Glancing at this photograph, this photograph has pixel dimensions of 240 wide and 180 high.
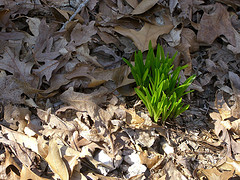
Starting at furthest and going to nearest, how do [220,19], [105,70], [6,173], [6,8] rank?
[220,19] < [6,8] < [105,70] < [6,173]

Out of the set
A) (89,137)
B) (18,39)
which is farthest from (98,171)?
(18,39)

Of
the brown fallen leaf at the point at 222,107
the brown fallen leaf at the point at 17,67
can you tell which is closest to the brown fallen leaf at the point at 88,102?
the brown fallen leaf at the point at 17,67

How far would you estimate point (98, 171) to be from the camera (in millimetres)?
1355

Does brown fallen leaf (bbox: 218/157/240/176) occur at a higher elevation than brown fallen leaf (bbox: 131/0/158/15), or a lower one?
lower

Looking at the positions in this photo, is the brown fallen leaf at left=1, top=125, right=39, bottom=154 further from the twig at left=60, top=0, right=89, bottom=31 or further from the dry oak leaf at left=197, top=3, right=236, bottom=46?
the dry oak leaf at left=197, top=3, right=236, bottom=46

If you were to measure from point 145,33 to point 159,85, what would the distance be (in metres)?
0.60

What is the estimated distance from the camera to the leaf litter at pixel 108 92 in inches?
54.8

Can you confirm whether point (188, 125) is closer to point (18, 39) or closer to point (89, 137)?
point (89, 137)

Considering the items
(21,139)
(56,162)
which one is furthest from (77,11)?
(56,162)

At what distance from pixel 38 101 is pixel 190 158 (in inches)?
A: 40.1

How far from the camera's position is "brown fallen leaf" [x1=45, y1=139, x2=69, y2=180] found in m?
1.27

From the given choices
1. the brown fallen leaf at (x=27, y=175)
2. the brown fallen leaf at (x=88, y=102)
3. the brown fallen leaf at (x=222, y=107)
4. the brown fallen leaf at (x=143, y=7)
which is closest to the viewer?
the brown fallen leaf at (x=27, y=175)

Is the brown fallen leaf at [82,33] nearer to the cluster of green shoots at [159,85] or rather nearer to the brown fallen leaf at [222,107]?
the cluster of green shoots at [159,85]

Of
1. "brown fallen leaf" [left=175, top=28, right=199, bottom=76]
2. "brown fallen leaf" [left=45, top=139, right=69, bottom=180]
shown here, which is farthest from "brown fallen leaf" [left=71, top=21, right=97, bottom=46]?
"brown fallen leaf" [left=45, top=139, right=69, bottom=180]
